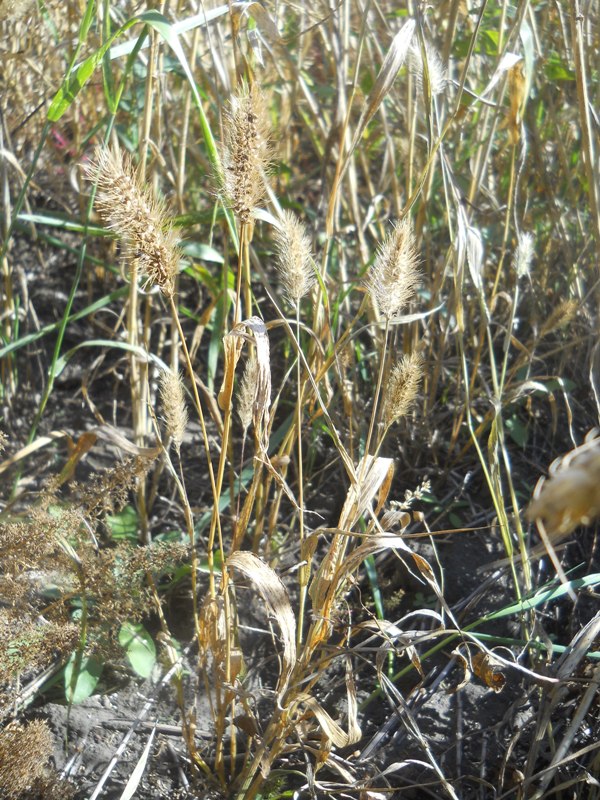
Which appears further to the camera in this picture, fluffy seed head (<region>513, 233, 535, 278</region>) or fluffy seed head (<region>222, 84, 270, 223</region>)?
fluffy seed head (<region>513, 233, 535, 278</region>)

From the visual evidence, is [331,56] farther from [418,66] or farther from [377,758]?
[377,758]

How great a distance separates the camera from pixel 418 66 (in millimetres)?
1133

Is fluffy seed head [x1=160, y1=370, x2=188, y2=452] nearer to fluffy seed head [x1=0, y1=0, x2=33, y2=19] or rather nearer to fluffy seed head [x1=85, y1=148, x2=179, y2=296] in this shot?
fluffy seed head [x1=85, y1=148, x2=179, y2=296]

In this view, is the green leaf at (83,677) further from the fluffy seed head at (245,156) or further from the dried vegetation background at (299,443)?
the fluffy seed head at (245,156)

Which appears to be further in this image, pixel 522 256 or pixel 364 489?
pixel 522 256

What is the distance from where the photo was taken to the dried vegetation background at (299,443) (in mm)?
899

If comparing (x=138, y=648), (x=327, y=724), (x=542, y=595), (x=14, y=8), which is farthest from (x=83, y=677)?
(x=14, y=8)

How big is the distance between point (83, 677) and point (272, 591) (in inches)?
17.2

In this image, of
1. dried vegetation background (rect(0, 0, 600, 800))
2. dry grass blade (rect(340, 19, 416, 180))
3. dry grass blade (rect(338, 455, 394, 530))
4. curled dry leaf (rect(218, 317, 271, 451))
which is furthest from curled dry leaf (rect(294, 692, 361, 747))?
Result: dry grass blade (rect(340, 19, 416, 180))

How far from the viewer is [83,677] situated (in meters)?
1.12

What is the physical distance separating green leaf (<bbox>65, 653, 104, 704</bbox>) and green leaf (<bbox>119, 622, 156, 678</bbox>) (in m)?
0.05

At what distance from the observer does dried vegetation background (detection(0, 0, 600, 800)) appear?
90cm

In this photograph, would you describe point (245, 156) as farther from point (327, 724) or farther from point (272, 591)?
point (327, 724)

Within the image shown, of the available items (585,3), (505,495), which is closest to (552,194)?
(585,3)
